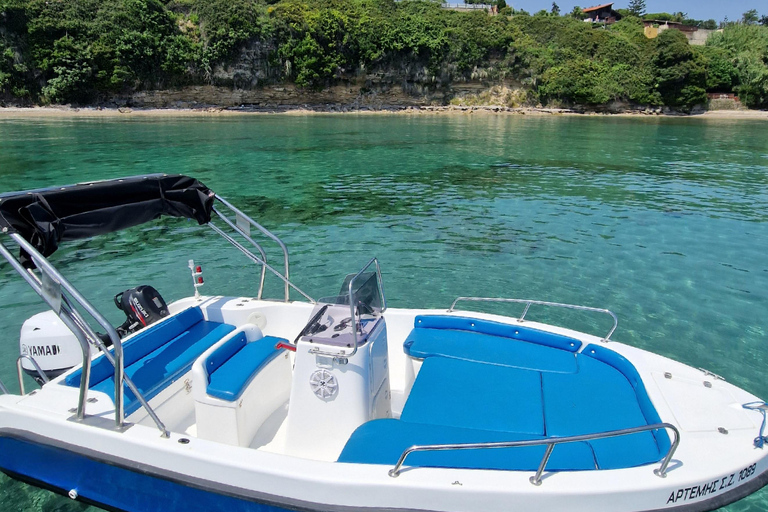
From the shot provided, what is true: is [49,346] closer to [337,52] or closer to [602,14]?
[337,52]

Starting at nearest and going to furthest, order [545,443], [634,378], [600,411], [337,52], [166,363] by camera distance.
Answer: [545,443] < [600,411] < [634,378] < [166,363] < [337,52]

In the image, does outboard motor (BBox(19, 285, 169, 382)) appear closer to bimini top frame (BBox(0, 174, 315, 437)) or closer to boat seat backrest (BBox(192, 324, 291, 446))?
bimini top frame (BBox(0, 174, 315, 437))

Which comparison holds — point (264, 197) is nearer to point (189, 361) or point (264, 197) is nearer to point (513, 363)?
point (189, 361)

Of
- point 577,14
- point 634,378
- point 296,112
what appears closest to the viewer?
point 634,378

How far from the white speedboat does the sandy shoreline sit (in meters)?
55.8

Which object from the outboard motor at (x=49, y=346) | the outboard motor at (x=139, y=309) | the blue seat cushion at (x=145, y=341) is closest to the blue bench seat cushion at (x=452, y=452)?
the blue seat cushion at (x=145, y=341)

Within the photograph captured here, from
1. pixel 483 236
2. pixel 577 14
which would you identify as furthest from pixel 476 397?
pixel 577 14

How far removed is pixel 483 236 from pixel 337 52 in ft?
200

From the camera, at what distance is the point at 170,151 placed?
26.5 metres

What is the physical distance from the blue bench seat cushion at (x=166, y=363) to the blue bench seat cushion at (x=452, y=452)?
1.95m

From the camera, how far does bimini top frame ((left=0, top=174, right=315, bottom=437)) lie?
10.8 feet

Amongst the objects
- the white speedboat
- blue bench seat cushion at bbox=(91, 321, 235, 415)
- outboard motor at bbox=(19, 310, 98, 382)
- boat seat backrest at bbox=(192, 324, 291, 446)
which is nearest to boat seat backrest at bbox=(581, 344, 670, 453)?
the white speedboat

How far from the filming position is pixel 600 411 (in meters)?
3.76

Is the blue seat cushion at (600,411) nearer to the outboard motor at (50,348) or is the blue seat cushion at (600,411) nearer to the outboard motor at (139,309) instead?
the outboard motor at (139,309)
